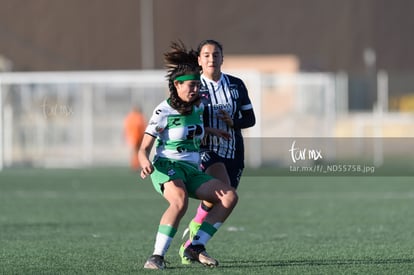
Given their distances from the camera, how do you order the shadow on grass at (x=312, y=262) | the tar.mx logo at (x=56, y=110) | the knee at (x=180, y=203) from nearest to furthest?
the knee at (x=180, y=203) → the shadow on grass at (x=312, y=262) → the tar.mx logo at (x=56, y=110)

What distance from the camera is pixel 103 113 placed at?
34062 millimetres

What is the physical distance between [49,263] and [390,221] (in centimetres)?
644

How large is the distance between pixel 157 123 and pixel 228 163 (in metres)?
1.18

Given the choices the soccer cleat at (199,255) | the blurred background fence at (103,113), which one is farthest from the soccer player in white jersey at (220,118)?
the blurred background fence at (103,113)

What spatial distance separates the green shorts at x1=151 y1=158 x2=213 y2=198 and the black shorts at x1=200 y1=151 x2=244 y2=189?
1.99 feet

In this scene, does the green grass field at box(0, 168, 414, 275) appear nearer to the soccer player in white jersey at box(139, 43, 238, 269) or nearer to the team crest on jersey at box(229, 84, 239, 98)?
the soccer player in white jersey at box(139, 43, 238, 269)

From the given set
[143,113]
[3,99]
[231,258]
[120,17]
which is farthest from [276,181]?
[120,17]

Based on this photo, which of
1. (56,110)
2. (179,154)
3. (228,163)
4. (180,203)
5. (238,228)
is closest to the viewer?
(180,203)

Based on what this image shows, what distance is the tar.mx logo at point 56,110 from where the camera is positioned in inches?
1310

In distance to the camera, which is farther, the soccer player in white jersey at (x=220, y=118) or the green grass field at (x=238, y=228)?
the soccer player in white jersey at (x=220, y=118)

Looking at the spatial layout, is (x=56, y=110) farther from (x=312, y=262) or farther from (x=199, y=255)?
(x=199, y=255)

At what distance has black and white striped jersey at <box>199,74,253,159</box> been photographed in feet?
34.3

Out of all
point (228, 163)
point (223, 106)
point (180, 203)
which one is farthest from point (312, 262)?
point (223, 106)

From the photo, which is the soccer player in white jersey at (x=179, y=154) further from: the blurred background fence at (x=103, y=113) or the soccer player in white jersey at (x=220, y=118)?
the blurred background fence at (x=103, y=113)
